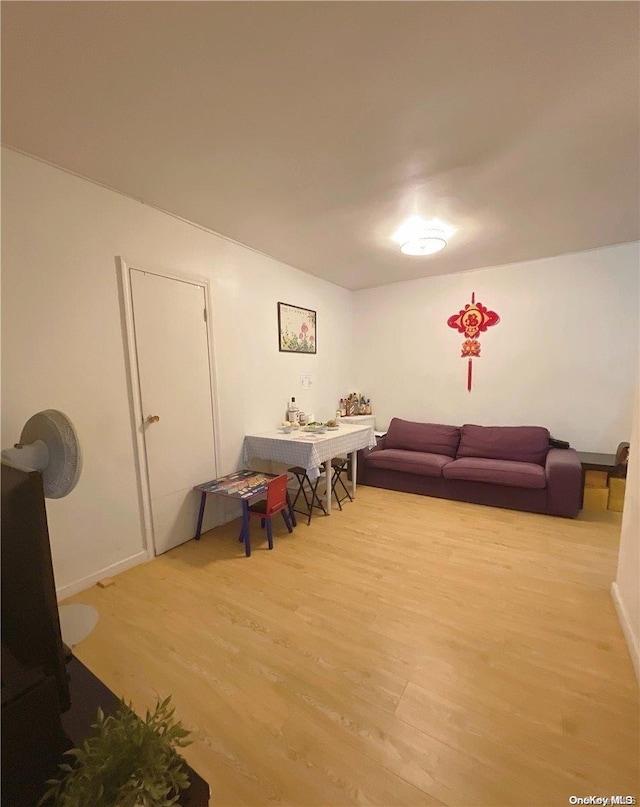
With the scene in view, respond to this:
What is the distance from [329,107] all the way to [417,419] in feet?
12.0

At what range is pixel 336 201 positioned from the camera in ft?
8.00

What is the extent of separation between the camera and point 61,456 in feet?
4.45

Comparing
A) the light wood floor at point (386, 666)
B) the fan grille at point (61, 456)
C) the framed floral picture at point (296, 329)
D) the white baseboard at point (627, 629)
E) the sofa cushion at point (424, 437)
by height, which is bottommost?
the light wood floor at point (386, 666)

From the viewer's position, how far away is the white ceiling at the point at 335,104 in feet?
3.97

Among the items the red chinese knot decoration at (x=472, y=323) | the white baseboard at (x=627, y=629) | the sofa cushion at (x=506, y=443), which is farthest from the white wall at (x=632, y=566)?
the red chinese knot decoration at (x=472, y=323)

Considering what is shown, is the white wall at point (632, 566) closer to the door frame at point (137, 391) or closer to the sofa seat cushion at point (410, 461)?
the sofa seat cushion at point (410, 461)

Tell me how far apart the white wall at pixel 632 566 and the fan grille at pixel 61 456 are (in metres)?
2.54

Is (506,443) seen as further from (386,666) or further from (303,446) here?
(386,666)

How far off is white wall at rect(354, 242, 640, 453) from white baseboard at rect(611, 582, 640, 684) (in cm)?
211

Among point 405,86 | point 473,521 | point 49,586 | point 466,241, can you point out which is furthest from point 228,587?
point 466,241

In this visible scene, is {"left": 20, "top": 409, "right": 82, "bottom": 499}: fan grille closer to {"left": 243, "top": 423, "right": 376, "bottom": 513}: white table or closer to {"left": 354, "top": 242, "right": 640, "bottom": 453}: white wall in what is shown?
{"left": 243, "top": 423, "right": 376, "bottom": 513}: white table

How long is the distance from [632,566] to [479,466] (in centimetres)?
172

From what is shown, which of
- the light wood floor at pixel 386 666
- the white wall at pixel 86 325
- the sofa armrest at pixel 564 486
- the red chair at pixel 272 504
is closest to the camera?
the light wood floor at pixel 386 666

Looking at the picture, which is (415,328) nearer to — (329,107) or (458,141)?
(458,141)
